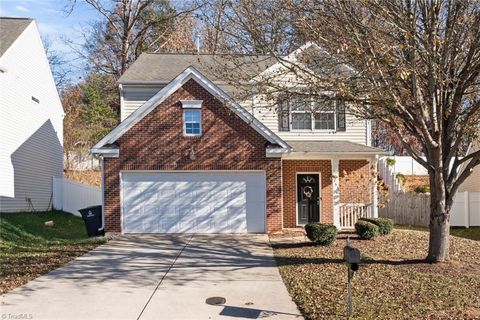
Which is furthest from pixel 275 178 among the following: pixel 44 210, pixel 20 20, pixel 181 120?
pixel 20 20

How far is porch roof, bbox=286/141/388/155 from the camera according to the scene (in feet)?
51.5

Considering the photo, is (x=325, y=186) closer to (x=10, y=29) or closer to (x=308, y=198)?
(x=308, y=198)

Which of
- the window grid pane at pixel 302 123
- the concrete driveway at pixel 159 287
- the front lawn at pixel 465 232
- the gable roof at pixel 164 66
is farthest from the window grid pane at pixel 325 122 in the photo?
the concrete driveway at pixel 159 287

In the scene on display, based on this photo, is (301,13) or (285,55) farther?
(285,55)

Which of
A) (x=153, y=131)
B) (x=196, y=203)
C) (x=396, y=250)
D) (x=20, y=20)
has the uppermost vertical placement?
(x=20, y=20)

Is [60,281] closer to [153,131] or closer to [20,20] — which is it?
[153,131]

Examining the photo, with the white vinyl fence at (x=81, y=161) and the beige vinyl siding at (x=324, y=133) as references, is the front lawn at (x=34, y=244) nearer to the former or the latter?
the beige vinyl siding at (x=324, y=133)

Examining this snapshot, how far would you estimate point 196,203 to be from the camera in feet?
48.2

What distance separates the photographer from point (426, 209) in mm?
18609

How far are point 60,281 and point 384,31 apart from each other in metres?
7.96

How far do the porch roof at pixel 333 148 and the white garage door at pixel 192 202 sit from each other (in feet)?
7.66

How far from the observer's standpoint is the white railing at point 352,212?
53.2ft

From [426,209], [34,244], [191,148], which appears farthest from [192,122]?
[426,209]

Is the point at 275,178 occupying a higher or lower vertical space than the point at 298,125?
lower
